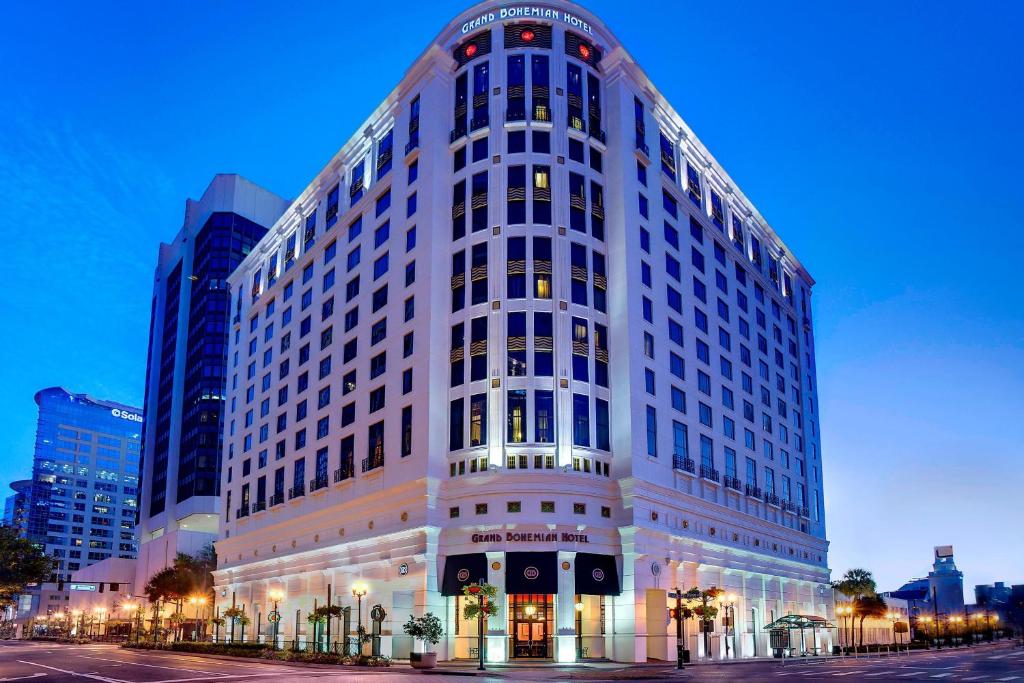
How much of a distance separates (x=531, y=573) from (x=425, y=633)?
796 cm

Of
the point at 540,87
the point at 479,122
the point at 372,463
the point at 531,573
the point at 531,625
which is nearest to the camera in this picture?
the point at 531,573

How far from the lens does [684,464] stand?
7081 cm

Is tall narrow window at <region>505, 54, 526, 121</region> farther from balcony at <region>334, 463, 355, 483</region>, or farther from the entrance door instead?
the entrance door

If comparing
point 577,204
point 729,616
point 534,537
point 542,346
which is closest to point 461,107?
point 577,204

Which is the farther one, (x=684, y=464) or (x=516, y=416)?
(x=684, y=464)

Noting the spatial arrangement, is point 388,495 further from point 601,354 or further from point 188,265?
point 188,265

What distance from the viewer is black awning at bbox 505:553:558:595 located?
196 feet

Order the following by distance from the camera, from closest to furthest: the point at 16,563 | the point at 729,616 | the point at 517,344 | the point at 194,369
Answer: the point at 517,344
the point at 729,616
the point at 16,563
the point at 194,369

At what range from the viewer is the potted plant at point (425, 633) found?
53.8m

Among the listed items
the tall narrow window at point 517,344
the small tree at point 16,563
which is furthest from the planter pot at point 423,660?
the small tree at point 16,563

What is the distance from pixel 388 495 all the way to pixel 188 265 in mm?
122390

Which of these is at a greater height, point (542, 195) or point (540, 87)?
point (540, 87)

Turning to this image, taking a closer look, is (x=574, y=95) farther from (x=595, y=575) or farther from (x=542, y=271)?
(x=595, y=575)

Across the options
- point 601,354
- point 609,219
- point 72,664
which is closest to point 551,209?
point 609,219
